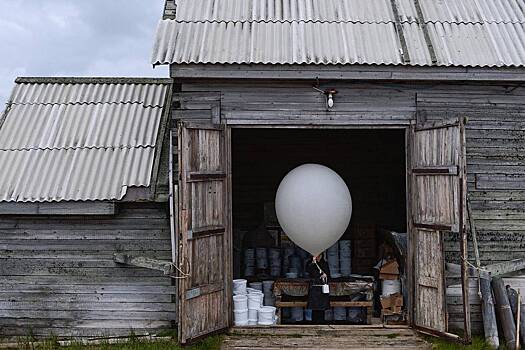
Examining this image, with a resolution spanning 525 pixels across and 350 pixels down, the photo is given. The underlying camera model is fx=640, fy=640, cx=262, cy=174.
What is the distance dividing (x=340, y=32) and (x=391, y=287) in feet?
12.3

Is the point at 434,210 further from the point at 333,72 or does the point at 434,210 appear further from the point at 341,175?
the point at 341,175

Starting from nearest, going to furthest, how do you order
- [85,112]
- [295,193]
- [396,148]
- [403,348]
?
1. [403,348]
2. [295,193]
3. [85,112]
4. [396,148]

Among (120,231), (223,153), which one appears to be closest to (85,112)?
(120,231)

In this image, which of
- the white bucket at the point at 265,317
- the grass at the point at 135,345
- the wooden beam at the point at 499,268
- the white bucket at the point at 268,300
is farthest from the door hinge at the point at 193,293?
the wooden beam at the point at 499,268

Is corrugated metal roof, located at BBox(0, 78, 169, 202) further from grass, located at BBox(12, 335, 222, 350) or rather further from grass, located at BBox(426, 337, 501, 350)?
grass, located at BBox(426, 337, 501, 350)

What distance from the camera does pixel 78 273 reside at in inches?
347

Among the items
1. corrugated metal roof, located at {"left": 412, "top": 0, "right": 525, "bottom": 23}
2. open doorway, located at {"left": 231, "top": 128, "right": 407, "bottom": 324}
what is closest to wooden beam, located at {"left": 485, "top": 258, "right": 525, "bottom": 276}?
open doorway, located at {"left": 231, "top": 128, "right": 407, "bottom": 324}

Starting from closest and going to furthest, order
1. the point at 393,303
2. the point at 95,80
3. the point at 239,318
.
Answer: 1. the point at 239,318
2. the point at 393,303
3. the point at 95,80

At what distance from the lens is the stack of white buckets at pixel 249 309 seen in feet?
28.0

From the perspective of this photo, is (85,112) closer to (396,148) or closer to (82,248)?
(82,248)

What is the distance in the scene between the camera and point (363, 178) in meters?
12.3

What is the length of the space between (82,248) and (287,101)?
11.3 ft

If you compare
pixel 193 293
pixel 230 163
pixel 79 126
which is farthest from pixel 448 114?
pixel 79 126

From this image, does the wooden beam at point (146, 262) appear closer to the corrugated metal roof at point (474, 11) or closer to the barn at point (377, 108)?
the barn at point (377, 108)
